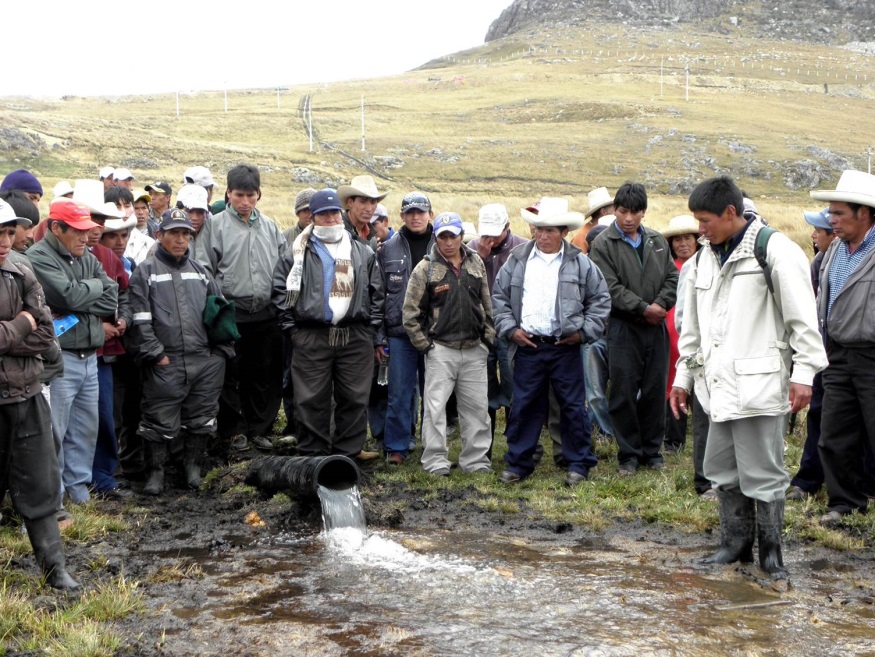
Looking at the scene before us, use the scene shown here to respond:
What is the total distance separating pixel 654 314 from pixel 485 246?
2.10 meters

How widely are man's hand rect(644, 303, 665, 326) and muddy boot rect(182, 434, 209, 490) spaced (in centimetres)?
442

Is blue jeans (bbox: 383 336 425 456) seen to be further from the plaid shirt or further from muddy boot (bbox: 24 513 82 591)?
muddy boot (bbox: 24 513 82 591)

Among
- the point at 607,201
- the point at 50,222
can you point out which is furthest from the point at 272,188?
the point at 50,222

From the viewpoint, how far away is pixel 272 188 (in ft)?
138

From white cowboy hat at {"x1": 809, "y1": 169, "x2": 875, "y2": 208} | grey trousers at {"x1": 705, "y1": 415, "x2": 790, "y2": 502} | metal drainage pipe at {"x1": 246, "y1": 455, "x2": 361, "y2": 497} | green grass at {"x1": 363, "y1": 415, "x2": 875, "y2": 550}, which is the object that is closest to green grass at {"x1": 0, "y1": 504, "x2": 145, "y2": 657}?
metal drainage pipe at {"x1": 246, "y1": 455, "x2": 361, "y2": 497}

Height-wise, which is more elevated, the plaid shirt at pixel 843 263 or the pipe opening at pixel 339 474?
the plaid shirt at pixel 843 263

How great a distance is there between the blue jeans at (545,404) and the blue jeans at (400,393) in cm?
120

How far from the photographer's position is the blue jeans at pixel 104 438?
8.83 metres

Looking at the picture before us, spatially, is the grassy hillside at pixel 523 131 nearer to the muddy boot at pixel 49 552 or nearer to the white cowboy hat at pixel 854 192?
the white cowboy hat at pixel 854 192

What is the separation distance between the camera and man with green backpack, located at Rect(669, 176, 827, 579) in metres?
6.04

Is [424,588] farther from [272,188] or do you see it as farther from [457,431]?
[272,188]

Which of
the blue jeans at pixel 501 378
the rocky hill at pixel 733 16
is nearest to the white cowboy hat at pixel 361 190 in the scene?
the blue jeans at pixel 501 378

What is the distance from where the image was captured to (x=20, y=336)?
19.3 ft

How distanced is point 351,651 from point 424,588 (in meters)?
1.16
